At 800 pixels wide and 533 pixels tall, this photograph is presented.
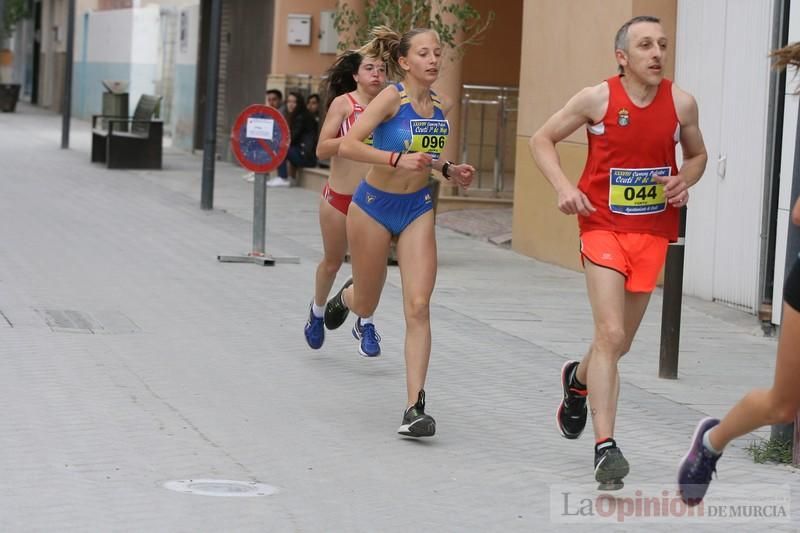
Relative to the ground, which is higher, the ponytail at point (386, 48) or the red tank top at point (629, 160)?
the ponytail at point (386, 48)

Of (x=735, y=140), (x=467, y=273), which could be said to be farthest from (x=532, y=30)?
(x=735, y=140)

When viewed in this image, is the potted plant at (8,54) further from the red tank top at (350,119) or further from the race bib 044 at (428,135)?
the race bib 044 at (428,135)

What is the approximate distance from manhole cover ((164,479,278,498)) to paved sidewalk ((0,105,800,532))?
0.08 metres

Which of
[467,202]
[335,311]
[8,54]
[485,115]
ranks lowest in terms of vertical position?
[335,311]

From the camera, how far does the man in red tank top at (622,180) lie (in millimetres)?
6574

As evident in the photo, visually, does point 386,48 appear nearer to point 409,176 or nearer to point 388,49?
point 388,49

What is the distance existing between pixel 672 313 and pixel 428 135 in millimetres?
2531

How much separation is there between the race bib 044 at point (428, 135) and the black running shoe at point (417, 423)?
1230 mm

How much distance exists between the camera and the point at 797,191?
7828mm

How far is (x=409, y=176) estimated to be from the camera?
784 cm

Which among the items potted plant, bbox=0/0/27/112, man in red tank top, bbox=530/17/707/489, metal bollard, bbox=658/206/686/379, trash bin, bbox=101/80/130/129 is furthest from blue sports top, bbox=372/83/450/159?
potted plant, bbox=0/0/27/112

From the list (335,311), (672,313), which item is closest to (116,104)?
(335,311)

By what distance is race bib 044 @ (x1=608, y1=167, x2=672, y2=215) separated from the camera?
664cm

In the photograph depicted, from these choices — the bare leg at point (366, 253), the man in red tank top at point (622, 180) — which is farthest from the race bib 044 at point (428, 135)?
the man in red tank top at point (622, 180)
